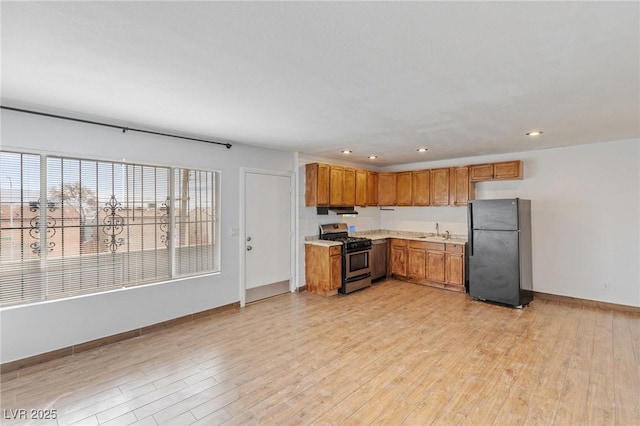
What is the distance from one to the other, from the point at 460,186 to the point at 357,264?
246cm

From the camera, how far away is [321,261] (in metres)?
5.34

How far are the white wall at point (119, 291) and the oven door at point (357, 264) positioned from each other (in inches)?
75.0

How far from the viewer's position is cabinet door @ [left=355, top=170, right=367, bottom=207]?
20.4 feet

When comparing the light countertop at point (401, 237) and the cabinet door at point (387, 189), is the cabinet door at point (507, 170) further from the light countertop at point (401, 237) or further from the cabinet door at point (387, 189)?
the cabinet door at point (387, 189)

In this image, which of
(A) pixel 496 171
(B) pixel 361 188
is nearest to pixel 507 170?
(A) pixel 496 171

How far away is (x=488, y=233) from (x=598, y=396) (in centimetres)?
270

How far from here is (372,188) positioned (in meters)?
6.61

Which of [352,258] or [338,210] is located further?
[338,210]

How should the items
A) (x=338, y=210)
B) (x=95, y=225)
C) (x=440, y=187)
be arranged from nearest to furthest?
(x=95, y=225)
(x=440, y=187)
(x=338, y=210)

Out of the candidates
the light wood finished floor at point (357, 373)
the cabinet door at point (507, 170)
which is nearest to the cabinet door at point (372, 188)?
the cabinet door at point (507, 170)

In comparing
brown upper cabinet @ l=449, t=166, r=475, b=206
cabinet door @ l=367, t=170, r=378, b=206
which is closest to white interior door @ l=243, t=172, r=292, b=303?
cabinet door @ l=367, t=170, r=378, b=206

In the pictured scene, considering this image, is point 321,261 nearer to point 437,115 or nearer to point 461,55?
point 437,115

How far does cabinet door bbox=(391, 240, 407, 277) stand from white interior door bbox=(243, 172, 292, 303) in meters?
2.33

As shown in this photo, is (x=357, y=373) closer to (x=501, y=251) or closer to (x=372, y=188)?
(x=501, y=251)
